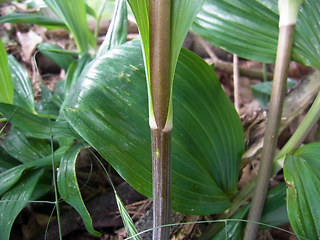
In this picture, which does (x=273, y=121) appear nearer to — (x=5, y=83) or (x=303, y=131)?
(x=303, y=131)

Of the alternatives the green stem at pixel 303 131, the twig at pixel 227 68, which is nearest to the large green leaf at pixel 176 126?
the green stem at pixel 303 131

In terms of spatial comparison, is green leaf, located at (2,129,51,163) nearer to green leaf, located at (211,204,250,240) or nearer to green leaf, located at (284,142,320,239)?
green leaf, located at (211,204,250,240)

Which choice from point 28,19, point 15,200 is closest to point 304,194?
point 15,200

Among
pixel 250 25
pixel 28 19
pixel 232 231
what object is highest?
pixel 250 25

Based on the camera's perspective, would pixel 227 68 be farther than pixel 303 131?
Yes

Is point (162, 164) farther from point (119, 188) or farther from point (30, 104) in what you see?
point (30, 104)

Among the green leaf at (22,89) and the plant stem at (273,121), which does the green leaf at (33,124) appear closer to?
the green leaf at (22,89)

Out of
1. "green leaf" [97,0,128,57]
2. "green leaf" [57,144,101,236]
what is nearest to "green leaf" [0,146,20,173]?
"green leaf" [57,144,101,236]
